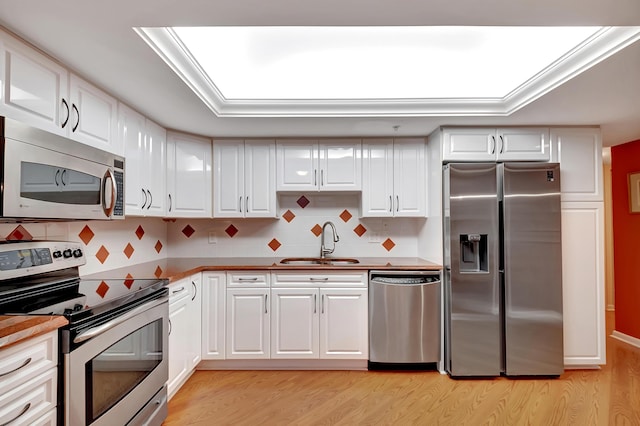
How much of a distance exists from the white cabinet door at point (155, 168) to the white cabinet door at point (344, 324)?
1.51 meters

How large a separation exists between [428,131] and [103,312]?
2735 millimetres

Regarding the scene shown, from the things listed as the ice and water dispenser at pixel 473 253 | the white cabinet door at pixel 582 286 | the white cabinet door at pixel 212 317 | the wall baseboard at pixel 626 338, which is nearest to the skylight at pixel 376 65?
the ice and water dispenser at pixel 473 253

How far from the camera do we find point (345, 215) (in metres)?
3.57

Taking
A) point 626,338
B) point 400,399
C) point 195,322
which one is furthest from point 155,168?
point 626,338

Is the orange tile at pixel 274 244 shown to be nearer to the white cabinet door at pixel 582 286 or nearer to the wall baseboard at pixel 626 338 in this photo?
the white cabinet door at pixel 582 286

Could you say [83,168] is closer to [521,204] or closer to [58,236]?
[58,236]

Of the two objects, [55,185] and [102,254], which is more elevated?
[55,185]

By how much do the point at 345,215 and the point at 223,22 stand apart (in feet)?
7.75

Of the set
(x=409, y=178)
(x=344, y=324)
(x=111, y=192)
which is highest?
(x=409, y=178)

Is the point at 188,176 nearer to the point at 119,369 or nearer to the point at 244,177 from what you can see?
Answer: the point at 244,177

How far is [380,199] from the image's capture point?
328cm

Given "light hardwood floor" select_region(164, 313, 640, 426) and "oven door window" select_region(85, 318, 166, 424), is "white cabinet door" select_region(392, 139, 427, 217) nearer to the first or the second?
"light hardwood floor" select_region(164, 313, 640, 426)

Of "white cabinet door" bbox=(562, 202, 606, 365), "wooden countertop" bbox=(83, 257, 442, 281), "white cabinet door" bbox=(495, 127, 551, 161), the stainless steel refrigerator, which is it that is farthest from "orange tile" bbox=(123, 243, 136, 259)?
"white cabinet door" bbox=(562, 202, 606, 365)

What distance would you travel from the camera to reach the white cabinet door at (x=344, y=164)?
3.28 meters
